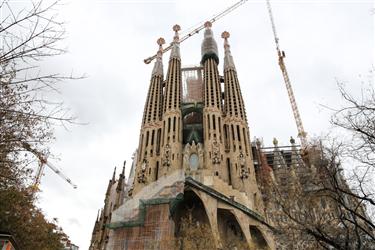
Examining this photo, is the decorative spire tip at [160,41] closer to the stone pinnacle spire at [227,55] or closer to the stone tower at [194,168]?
the stone tower at [194,168]

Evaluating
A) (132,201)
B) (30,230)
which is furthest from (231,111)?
(30,230)

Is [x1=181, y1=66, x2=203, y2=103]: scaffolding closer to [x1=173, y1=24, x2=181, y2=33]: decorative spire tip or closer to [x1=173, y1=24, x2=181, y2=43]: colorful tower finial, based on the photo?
[x1=173, y1=24, x2=181, y2=43]: colorful tower finial

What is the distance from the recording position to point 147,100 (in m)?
41.3

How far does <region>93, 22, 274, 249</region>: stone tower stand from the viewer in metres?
23.1

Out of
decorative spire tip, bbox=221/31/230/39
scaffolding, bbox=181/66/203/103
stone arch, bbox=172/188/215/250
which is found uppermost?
decorative spire tip, bbox=221/31/230/39

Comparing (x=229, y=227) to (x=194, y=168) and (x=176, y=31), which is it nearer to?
(x=194, y=168)

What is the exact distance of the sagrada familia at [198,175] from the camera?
73.8 feet

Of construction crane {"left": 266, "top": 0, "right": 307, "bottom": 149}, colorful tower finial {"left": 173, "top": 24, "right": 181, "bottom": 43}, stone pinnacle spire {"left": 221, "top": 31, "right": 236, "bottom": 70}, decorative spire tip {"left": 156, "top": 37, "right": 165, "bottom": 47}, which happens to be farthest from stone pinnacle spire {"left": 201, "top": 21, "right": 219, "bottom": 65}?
construction crane {"left": 266, "top": 0, "right": 307, "bottom": 149}

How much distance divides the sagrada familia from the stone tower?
0.08 m

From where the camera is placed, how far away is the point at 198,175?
102ft

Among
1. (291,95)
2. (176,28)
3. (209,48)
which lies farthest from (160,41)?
(291,95)

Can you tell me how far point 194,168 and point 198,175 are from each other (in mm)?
1866

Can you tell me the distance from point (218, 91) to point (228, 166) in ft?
37.1

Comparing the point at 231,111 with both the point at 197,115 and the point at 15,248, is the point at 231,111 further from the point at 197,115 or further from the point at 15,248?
the point at 15,248
